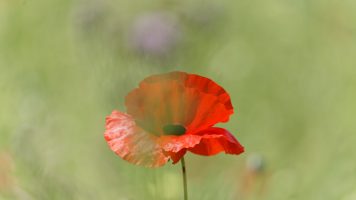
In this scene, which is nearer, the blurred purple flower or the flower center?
the flower center

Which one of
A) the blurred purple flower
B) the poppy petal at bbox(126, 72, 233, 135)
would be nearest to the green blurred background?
the blurred purple flower

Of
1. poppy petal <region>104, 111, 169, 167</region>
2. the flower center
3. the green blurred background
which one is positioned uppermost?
the green blurred background

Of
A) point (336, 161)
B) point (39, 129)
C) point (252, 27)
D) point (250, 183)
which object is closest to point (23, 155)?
point (39, 129)

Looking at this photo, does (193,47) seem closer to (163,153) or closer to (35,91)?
(35,91)

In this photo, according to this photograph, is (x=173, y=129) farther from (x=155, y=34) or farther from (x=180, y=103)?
(x=155, y=34)

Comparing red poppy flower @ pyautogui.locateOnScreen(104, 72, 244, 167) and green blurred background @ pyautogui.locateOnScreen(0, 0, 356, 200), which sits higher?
green blurred background @ pyautogui.locateOnScreen(0, 0, 356, 200)

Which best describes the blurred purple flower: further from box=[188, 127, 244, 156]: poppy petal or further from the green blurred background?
box=[188, 127, 244, 156]: poppy petal
